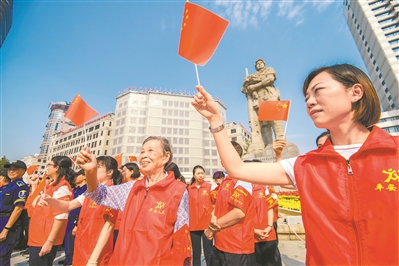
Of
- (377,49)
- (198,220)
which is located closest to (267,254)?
(198,220)

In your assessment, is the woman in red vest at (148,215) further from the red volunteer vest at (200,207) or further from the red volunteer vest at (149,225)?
the red volunteer vest at (200,207)

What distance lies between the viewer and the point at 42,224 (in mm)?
3225

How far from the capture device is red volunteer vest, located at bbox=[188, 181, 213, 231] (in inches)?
192

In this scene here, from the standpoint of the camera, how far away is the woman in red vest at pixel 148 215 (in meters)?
1.71

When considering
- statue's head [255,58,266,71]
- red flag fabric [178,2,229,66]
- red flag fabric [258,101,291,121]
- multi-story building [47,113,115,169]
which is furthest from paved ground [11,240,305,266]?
multi-story building [47,113,115,169]

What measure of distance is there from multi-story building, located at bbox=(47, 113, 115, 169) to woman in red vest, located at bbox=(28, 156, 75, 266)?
49338 mm

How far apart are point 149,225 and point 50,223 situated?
102 inches

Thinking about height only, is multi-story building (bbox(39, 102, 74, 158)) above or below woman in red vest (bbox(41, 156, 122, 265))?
above

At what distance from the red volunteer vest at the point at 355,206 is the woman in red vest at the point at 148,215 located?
113 cm

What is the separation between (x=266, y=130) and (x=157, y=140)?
13.2 meters

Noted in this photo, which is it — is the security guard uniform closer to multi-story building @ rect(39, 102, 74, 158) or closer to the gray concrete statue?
the gray concrete statue

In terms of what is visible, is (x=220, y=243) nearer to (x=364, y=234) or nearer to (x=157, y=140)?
(x=157, y=140)

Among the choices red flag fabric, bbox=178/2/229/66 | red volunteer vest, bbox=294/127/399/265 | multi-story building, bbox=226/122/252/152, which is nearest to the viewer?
red volunteer vest, bbox=294/127/399/265

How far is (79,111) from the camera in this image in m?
3.47
